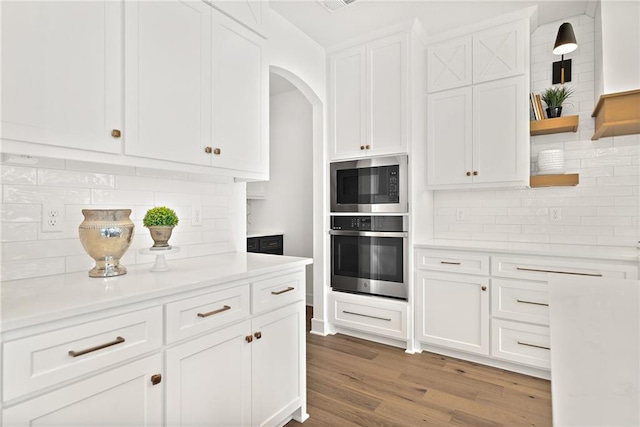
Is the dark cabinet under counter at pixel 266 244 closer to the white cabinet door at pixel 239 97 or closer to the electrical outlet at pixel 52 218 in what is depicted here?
the white cabinet door at pixel 239 97

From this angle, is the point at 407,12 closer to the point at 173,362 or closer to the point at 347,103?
the point at 347,103

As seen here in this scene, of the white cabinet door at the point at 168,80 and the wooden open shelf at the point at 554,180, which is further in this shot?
the wooden open shelf at the point at 554,180

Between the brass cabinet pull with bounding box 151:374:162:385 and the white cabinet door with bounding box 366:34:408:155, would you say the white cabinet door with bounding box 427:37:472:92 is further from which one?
the brass cabinet pull with bounding box 151:374:162:385

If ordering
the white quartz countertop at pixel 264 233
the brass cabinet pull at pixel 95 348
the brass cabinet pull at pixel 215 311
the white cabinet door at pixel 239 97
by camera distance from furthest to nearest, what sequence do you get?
the white quartz countertop at pixel 264 233
the white cabinet door at pixel 239 97
the brass cabinet pull at pixel 215 311
the brass cabinet pull at pixel 95 348

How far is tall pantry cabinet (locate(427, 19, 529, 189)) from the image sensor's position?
2.78m

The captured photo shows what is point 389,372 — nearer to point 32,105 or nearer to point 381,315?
point 381,315

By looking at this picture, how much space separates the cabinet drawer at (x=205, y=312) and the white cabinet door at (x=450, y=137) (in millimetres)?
2225

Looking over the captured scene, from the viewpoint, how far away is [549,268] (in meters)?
2.46

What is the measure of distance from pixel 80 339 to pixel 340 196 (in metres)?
2.53

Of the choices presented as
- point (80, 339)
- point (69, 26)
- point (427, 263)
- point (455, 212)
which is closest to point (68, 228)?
point (80, 339)

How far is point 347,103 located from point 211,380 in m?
2.67

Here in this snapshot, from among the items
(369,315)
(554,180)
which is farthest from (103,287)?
(554,180)

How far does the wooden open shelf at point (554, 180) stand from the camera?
8.89 feet

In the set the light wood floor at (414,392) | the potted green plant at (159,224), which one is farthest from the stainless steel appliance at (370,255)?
the potted green plant at (159,224)
